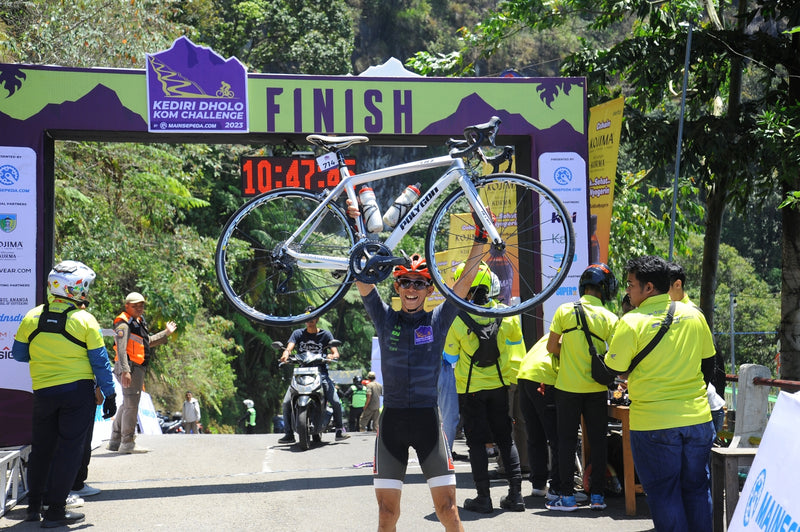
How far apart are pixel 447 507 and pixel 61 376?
3.84m

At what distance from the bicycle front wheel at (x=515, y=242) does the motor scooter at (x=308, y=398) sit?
92.3 inches

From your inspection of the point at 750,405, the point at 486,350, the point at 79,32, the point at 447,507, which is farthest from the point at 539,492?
the point at 79,32

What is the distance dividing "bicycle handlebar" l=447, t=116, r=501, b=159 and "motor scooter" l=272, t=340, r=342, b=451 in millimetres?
6736

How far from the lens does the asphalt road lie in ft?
23.8

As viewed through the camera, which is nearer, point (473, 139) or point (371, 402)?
point (473, 139)

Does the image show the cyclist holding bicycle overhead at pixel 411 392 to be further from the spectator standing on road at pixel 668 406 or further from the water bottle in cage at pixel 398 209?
the spectator standing on road at pixel 668 406

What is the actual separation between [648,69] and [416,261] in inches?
351

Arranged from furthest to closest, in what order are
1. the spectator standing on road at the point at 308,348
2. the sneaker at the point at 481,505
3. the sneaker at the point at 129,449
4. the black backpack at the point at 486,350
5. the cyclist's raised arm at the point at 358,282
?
the spectator standing on road at the point at 308,348
the sneaker at the point at 129,449
the black backpack at the point at 486,350
the sneaker at the point at 481,505
the cyclist's raised arm at the point at 358,282

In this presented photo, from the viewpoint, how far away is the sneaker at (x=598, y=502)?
746 centimetres

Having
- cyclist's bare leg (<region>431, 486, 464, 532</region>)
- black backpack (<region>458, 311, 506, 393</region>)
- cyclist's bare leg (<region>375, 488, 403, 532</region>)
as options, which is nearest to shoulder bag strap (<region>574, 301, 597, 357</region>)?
black backpack (<region>458, 311, 506, 393</region>)

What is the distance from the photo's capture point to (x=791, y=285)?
12812 mm

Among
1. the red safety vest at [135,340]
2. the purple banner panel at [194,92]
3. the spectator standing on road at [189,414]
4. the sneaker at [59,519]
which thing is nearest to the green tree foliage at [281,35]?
the spectator standing on road at [189,414]

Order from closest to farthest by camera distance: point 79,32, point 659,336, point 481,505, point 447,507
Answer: point 447,507, point 659,336, point 481,505, point 79,32

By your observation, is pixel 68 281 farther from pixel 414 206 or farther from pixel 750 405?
pixel 750 405
